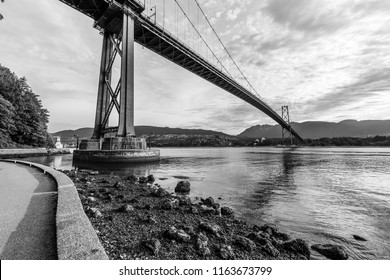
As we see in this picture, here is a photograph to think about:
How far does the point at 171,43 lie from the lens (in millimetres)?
30516

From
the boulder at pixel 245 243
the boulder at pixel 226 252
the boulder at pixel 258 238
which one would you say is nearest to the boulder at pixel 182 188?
the boulder at pixel 258 238

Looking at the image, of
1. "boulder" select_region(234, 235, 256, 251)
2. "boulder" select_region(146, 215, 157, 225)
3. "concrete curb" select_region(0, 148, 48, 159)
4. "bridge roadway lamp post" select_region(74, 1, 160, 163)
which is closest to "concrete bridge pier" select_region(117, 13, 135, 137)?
"bridge roadway lamp post" select_region(74, 1, 160, 163)

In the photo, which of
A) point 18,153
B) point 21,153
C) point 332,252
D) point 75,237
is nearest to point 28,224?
point 75,237

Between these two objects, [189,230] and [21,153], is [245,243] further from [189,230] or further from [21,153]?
[21,153]

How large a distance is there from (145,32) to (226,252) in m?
33.3

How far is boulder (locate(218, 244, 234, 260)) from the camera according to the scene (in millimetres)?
2979

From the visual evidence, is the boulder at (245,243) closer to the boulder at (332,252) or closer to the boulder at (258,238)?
the boulder at (258,238)

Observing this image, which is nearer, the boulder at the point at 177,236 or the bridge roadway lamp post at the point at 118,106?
the boulder at the point at 177,236

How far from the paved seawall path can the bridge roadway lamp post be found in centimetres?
1473

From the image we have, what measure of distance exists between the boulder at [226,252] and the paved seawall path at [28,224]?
2.32 m

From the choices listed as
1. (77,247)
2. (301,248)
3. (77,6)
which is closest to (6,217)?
(77,247)

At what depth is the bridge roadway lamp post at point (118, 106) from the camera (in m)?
20.0

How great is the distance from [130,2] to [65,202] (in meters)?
28.3

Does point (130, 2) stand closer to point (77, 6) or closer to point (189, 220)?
point (77, 6)
